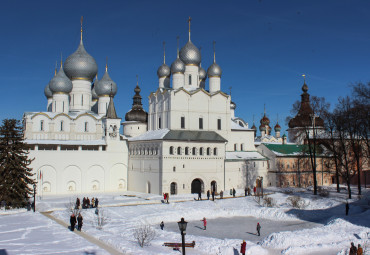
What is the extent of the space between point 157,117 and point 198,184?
8.13m

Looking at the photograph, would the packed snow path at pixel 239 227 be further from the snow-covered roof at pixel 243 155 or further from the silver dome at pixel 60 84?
the silver dome at pixel 60 84

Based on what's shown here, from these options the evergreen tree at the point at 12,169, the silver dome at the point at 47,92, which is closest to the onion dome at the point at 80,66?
the silver dome at the point at 47,92

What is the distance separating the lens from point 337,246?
1817cm

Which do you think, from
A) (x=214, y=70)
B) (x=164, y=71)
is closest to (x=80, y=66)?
(x=164, y=71)

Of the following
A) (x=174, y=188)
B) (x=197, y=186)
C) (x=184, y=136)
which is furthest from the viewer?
(x=197, y=186)

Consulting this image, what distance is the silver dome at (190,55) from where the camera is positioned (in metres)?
39.8

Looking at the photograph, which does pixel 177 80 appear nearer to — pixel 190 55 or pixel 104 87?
pixel 190 55

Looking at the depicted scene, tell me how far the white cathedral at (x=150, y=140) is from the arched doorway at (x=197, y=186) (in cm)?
9

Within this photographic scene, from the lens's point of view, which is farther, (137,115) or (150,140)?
(137,115)

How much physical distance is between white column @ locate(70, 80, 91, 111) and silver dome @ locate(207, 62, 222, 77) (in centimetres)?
1357

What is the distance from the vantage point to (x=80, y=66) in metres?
42.7

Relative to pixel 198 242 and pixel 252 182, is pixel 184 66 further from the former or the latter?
pixel 198 242

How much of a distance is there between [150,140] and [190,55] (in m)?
10.0

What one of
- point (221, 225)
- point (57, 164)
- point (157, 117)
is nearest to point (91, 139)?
point (57, 164)
